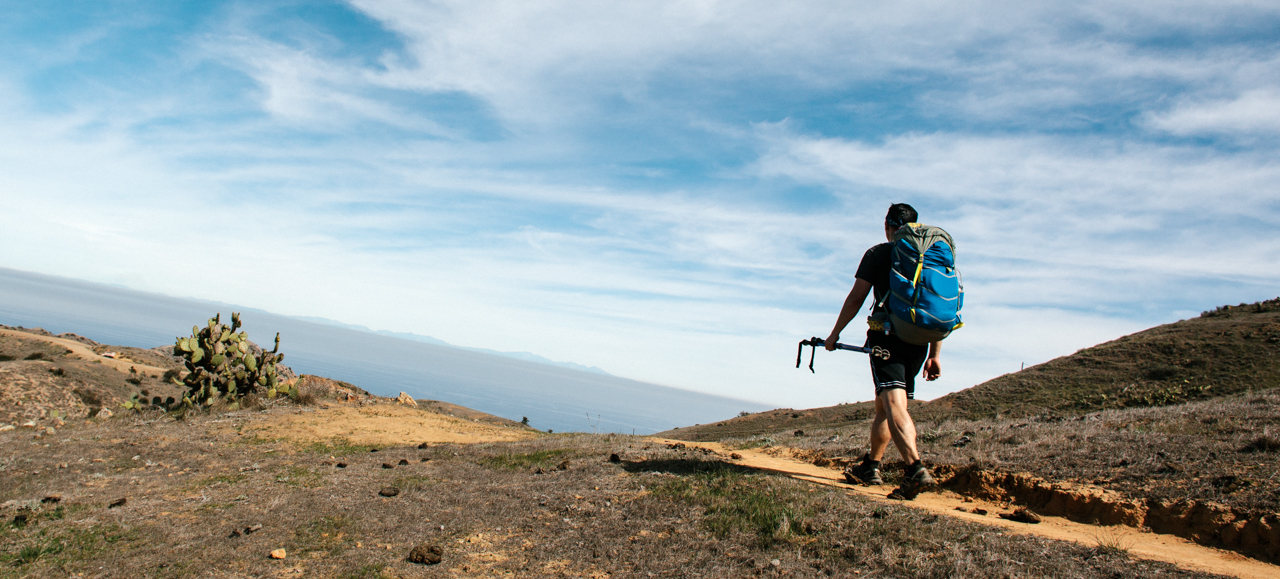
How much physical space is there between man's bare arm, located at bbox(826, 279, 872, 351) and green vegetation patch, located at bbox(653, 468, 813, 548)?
4.59 feet

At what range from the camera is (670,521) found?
4566 mm

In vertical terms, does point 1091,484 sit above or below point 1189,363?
below

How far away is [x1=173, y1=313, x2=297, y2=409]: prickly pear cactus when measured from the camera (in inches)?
527

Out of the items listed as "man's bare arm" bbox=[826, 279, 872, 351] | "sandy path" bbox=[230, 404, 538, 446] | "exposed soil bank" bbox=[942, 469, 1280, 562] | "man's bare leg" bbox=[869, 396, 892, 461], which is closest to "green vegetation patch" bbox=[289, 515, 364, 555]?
"man's bare arm" bbox=[826, 279, 872, 351]

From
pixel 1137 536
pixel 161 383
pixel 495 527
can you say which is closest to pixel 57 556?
pixel 495 527

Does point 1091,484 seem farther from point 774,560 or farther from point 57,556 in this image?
point 57,556

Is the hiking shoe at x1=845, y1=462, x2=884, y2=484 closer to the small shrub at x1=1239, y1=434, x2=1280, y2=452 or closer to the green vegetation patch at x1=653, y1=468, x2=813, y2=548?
the green vegetation patch at x1=653, y1=468, x2=813, y2=548

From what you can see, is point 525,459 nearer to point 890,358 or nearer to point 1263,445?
point 890,358

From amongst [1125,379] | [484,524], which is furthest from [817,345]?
[1125,379]

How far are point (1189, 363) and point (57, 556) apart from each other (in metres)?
23.8

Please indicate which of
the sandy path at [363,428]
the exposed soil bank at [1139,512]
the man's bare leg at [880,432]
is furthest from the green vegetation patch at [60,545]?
the exposed soil bank at [1139,512]

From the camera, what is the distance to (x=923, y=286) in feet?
15.8

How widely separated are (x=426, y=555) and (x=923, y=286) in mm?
4290

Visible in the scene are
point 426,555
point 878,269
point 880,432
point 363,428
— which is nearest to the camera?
point 426,555
